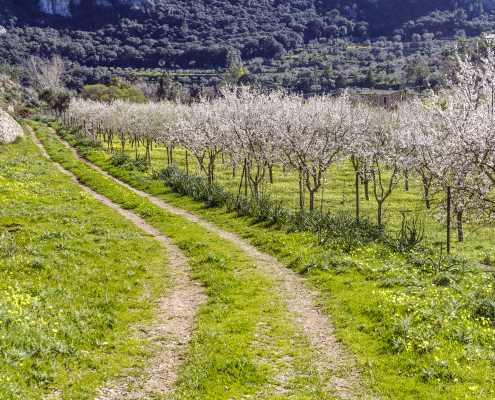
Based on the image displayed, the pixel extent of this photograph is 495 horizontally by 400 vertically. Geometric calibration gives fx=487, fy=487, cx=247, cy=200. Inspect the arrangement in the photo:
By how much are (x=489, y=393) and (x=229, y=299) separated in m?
7.87

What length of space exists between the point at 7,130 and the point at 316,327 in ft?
193

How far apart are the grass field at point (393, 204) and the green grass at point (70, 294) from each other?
1458 cm

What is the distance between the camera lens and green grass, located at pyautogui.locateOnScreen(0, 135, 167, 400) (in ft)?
33.5

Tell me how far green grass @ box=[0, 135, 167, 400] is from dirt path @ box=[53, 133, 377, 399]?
13.5ft

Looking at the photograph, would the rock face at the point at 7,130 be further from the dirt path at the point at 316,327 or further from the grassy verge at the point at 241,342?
the grassy verge at the point at 241,342

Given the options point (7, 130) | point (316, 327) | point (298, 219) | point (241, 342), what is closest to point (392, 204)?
point (298, 219)

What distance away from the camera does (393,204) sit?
148 ft

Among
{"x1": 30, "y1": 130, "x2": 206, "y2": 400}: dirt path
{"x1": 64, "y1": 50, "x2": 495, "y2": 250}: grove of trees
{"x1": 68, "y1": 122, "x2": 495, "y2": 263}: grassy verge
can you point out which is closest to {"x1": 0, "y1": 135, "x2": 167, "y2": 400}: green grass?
{"x1": 30, "y1": 130, "x2": 206, "y2": 400}: dirt path

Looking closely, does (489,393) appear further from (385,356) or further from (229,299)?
(229,299)

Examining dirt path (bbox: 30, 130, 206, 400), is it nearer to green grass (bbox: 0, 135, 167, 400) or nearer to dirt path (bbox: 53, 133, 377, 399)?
green grass (bbox: 0, 135, 167, 400)

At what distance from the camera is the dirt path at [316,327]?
1057 cm

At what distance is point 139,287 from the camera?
1656 centimetres

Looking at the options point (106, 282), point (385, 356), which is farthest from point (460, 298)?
point (106, 282)

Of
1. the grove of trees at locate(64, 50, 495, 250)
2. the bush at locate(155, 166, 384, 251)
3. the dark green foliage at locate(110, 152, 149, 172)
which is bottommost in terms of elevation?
the bush at locate(155, 166, 384, 251)
